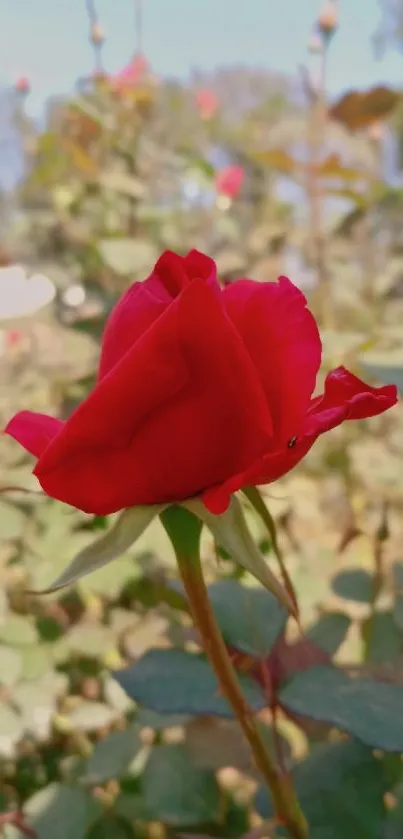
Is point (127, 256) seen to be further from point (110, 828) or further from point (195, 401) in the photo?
point (195, 401)

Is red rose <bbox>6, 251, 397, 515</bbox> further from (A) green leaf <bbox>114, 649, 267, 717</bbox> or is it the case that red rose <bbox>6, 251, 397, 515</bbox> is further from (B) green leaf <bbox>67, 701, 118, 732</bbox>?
(B) green leaf <bbox>67, 701, 118, 732</bbox>

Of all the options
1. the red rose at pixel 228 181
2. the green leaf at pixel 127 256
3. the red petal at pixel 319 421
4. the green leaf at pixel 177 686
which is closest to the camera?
the red petal at pixel 319 421

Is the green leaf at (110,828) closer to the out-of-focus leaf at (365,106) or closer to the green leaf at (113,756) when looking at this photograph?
the green leaf at (113,756)

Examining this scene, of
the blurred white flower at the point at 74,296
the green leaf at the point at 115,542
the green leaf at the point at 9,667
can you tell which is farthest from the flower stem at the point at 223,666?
the blurred white flower at the point at 74,296

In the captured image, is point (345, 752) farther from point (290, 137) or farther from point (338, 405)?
point (290, 137)

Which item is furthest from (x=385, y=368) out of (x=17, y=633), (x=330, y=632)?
(x=17, y=633)

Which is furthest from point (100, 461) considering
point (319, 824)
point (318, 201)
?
point (318, 201)
